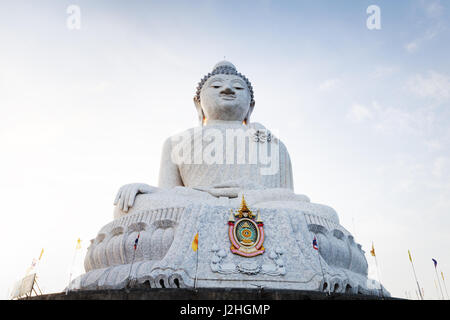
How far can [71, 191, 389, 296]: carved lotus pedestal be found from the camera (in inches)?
199

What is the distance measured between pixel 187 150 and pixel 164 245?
3.28 metres

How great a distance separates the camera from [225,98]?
944 centimetres

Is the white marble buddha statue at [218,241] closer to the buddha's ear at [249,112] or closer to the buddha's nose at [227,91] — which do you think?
the buddha's nose at [227,91]

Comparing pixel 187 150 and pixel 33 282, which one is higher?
pixel 187 150

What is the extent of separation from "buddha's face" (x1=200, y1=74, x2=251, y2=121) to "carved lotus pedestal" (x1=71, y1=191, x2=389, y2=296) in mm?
3647

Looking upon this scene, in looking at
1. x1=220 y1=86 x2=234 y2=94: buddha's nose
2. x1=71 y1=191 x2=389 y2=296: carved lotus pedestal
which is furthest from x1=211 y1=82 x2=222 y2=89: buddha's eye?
x1=71 y1=191 x2=389 y2=296: carved lotus pedestal

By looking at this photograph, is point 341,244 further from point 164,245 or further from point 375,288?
point 164,245

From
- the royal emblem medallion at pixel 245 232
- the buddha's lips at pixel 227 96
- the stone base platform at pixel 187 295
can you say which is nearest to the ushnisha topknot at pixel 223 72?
the buddha's lips at pixel 227 96

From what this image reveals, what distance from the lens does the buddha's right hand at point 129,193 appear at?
660cm

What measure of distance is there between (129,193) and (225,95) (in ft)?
12.6

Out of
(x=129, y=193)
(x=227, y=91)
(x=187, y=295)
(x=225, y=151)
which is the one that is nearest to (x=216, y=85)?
(x=227, y=91)

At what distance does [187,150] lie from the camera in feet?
28.2

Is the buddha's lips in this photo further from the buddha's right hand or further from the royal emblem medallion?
the royal emblem medallion
